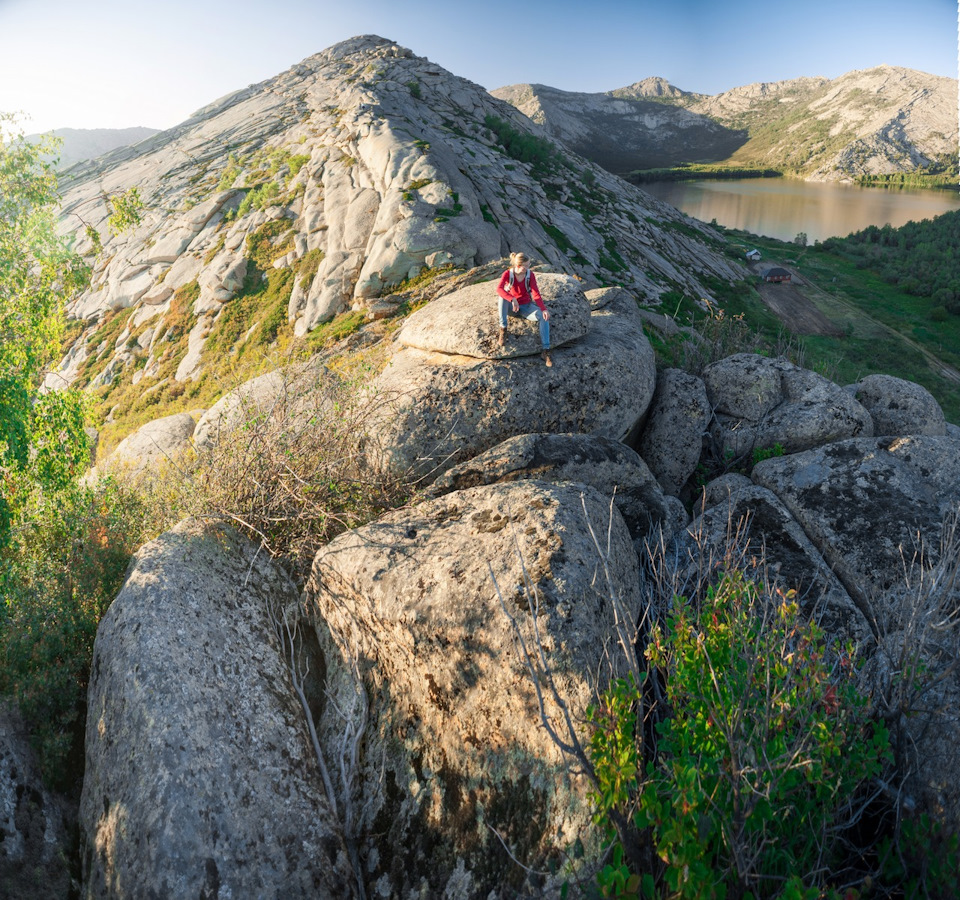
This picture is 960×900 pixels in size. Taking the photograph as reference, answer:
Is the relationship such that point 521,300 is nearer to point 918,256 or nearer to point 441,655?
point 441,655

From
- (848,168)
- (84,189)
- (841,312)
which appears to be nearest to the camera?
(84,189)

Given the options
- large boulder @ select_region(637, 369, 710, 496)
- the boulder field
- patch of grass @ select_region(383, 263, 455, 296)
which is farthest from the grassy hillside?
patch of grass @ select_region(383, 263, 455, 296)

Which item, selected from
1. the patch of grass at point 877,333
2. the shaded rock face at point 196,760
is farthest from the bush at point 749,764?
the patch of grass at point 877,333

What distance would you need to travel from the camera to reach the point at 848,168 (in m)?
153

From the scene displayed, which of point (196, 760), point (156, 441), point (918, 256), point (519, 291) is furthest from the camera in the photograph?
point (918, 256)

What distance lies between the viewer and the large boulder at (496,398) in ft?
26.8

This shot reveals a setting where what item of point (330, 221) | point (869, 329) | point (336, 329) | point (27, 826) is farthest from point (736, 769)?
point (869, 329)

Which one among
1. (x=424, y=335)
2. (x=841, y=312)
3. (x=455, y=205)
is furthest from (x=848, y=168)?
(x=424, y=335)

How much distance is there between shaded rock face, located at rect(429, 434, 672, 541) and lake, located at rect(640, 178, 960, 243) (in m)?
75.5

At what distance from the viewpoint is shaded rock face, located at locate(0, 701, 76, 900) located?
4.40 meters

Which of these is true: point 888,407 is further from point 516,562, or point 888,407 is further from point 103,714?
point 103,714

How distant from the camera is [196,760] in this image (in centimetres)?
441

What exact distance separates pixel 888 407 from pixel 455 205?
1409 centimetres

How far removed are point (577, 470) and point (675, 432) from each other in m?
3.23
